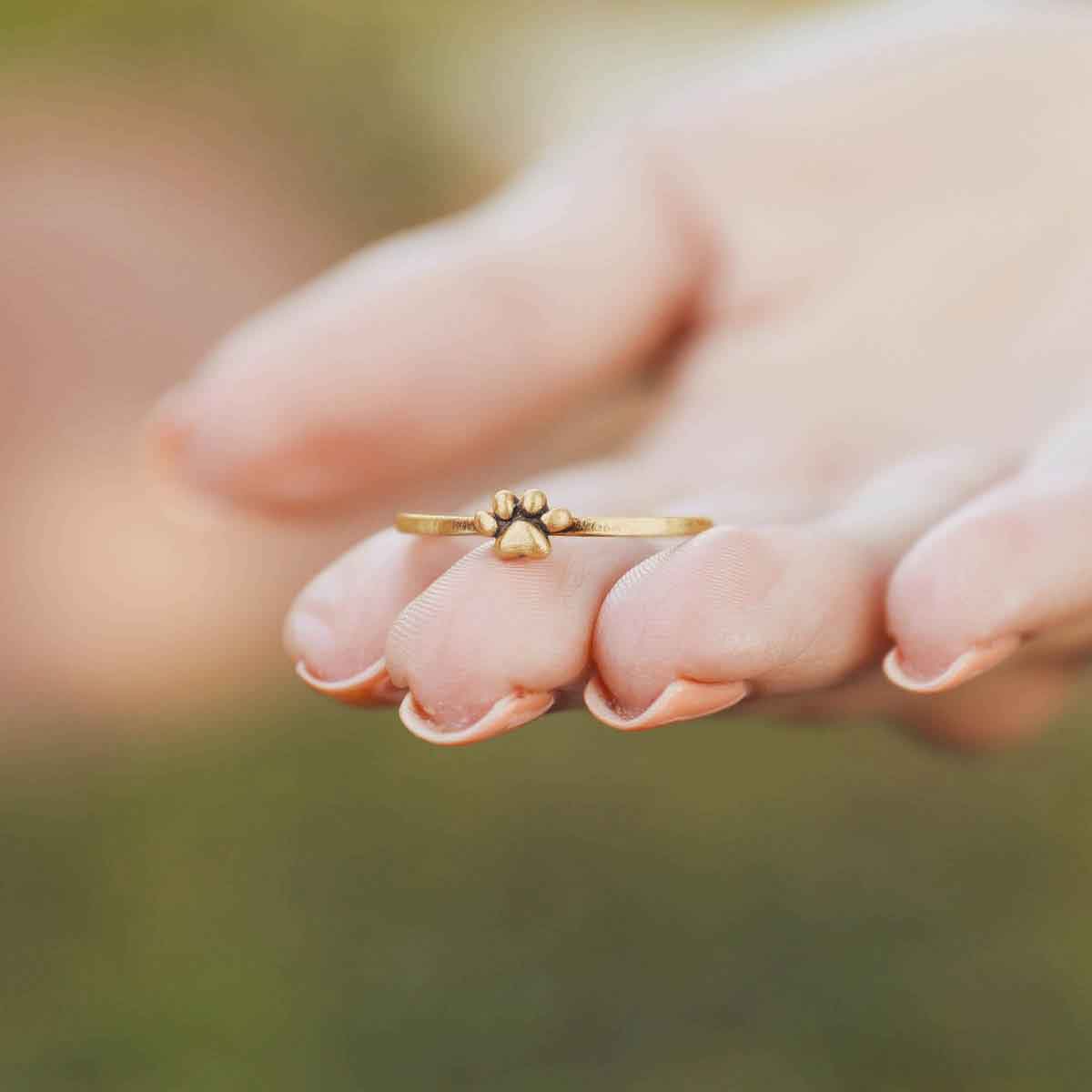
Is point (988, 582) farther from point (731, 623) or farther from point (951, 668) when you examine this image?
point (731, 623)

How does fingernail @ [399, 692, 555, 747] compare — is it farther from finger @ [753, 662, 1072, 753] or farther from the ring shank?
finger @ [753, 662, 1072, 753]


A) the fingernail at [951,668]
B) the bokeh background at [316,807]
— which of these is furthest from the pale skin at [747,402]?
the bokeh background at [316,807]

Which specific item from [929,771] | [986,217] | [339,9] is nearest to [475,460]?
[986,217]

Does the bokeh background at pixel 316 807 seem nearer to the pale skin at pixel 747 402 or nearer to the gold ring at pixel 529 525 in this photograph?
the pale skin at pixel 747 402

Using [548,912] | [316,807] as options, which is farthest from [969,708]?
[316,807]

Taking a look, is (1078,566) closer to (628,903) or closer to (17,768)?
(628,903)

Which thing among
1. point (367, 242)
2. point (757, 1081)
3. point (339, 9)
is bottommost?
point (757, 1081)

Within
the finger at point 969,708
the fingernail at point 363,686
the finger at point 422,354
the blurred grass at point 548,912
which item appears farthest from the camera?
the blurred grass at point 548,912
